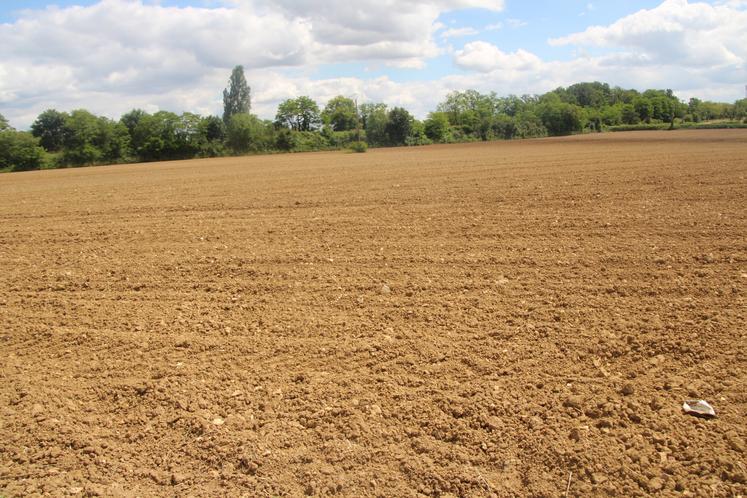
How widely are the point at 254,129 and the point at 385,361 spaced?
259 feet

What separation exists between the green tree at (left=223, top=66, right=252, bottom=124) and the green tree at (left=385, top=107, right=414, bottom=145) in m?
30.7

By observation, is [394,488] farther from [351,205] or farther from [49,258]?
[351,205]

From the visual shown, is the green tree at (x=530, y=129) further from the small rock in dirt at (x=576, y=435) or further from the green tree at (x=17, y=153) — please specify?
the small rock in dirt at (x=576, y=435)

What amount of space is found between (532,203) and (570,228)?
2885 mm

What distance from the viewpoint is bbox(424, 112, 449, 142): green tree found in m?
94.1

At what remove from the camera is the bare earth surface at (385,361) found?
152 inches

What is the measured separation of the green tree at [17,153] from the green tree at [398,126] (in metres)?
46.4

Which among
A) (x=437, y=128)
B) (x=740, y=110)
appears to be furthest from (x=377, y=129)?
(x=740, y=110)

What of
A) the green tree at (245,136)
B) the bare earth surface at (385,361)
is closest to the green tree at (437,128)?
the green tree at (245,136)

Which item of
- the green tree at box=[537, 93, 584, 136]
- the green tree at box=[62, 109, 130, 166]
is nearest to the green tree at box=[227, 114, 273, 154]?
the green tree at box=[62, 109, 130, 166]

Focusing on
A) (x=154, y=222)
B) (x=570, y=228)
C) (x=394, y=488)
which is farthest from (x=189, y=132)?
(x=394, y=488)

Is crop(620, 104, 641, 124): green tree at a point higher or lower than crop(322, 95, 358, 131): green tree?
lower

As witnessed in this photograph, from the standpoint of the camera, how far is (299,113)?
105438mm

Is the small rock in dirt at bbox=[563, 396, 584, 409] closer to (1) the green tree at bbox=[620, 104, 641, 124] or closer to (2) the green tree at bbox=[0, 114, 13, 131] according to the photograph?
(2) the green tree at bbox=[0, 114, 13, 131]
